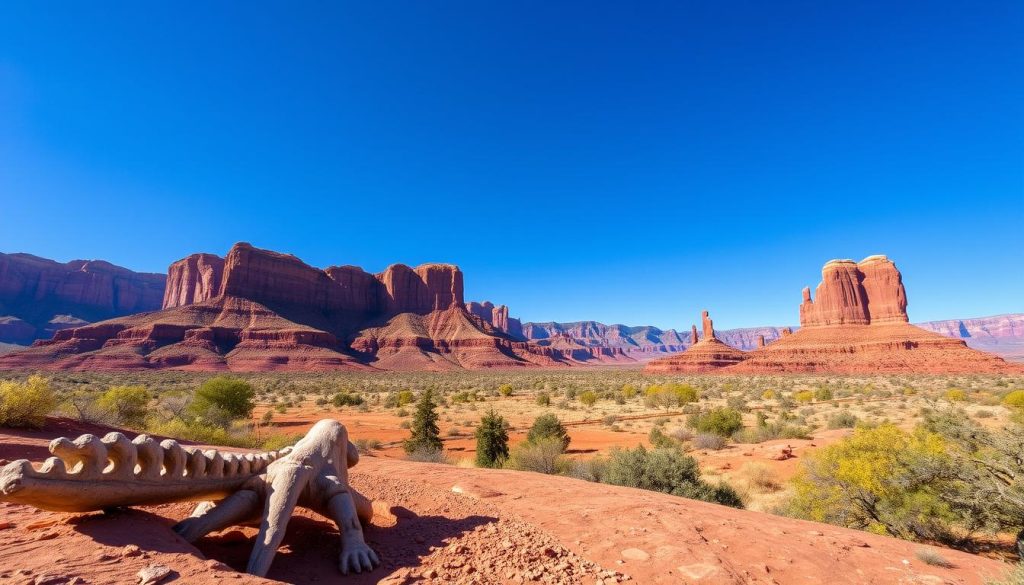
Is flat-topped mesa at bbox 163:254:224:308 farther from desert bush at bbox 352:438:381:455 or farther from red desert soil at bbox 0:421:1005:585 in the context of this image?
red desert soil at bbox 0:421:1005:585

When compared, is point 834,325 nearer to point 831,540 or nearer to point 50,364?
point 831,540

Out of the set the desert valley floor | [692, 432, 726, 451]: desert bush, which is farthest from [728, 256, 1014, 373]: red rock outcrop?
the desert valley floor

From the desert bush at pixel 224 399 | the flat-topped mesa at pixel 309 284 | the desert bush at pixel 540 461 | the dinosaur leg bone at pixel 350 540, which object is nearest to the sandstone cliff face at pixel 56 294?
the flat-topped mesa at pixel 309 284

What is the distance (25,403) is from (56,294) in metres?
179

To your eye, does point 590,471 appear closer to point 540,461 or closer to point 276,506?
point 540,461

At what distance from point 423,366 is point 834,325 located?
287 feet

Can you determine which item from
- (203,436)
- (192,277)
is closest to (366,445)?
(203,436)

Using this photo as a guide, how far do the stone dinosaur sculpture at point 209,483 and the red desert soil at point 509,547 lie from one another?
294 mm

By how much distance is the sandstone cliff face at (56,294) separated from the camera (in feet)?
400

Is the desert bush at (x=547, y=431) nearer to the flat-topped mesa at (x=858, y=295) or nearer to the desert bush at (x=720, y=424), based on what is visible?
the desert bush at (x=720, y=424)

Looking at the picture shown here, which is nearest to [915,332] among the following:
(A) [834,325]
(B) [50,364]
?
(A) [834,325]

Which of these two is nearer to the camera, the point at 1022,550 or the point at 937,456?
the point at 1022,550

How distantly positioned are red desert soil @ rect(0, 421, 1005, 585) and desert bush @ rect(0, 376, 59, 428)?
4.43 meters

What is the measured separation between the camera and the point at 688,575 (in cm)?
420
